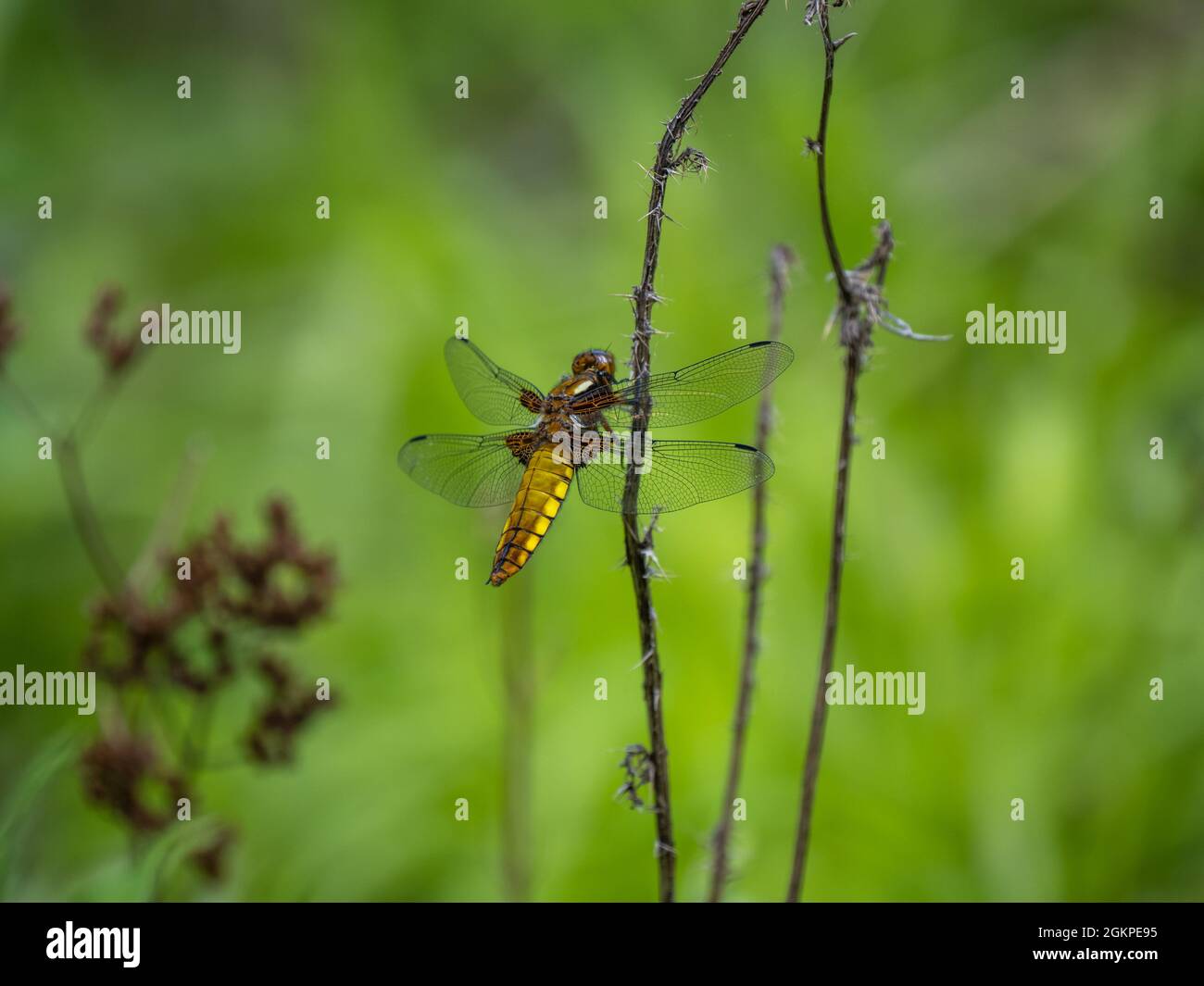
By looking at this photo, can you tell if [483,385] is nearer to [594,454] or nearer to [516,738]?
[594,454]

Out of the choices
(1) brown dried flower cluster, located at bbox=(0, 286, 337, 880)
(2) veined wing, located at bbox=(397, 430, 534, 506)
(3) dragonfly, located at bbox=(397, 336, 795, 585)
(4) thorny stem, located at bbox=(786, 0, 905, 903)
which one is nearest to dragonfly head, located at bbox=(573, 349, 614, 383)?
(3) dragonfly, located at bbox=(397, 336, 795, 585)

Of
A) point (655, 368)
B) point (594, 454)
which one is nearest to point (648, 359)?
point (594, 454)

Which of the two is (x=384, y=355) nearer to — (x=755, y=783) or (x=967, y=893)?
Answer: (x=755, y=783)

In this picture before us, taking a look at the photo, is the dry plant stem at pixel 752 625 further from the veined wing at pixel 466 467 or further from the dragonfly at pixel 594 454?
the veined wing at pixel 466 467

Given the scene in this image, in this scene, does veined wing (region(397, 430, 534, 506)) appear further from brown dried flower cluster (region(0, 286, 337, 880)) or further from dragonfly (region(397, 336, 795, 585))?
brown dried flower cluster (region(0, 286, 337, 880))

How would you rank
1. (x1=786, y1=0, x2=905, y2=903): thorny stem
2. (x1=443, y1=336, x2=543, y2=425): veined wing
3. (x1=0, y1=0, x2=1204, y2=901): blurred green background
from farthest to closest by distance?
(x1=0, y1=0, x2=1204, y2=901): blurred green background < (x1=443, y1=336, x2=543, y2=425): veined wing < (x1=786, y1=0, x2=905, y2=903): thorny stem

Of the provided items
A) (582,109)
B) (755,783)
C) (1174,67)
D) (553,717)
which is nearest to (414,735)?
(553,717)
